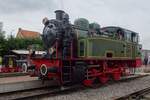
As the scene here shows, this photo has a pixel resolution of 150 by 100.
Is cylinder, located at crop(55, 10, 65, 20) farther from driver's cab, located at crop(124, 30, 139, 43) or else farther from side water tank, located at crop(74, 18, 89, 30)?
driver's cab, located at crop(124, 30, 139, 43)

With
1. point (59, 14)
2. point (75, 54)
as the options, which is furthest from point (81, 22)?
point (75, 54)

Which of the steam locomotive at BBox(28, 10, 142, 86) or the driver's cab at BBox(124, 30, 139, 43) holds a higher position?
the driver's cab at BBox(124, 30, 139, 43)

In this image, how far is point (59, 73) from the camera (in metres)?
12.7

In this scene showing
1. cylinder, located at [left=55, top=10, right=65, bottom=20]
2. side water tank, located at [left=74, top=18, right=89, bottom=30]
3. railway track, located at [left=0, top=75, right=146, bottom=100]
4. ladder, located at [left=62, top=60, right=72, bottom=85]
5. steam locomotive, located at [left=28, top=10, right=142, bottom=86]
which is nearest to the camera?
railway track, located at [left=0, top=75, right=146, bottom=100]

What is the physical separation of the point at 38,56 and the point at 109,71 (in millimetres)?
4221

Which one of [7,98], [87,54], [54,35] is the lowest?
[7,98]

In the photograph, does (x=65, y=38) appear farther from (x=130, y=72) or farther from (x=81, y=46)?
(x=130, y=72)

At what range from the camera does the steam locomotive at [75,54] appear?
12891 millimetres

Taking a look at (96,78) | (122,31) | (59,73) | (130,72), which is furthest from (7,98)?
(130,72)

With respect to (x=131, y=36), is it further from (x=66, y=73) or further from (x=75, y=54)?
(x=66, y=73)

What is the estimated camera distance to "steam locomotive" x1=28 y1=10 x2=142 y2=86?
42.3ft

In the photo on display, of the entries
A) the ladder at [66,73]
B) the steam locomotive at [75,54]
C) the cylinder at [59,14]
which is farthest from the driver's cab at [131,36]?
the ladder at [66,73]

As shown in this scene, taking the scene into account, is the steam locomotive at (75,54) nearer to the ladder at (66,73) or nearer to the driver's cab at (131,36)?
the ladder at (66,73)

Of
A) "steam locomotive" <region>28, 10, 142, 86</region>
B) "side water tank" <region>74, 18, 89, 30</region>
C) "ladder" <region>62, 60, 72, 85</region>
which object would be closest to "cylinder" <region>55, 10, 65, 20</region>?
"steam locomotive" <region>28, 10, 142, 86</region>
